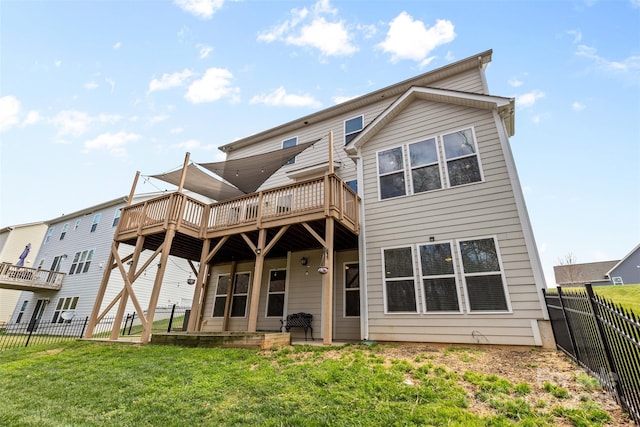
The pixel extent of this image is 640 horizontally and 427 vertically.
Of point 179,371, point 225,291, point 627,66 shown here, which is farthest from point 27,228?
point 627,66

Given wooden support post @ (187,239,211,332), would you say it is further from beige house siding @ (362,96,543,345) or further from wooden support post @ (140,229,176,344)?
beige house siding @ (362,96,543,345)

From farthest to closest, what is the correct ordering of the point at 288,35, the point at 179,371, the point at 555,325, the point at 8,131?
the point at 8,131
the point at 288,35
the point at 555,325
the point at 179,371

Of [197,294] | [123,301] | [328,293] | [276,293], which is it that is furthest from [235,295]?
[328,293]

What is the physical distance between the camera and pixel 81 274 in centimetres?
1880

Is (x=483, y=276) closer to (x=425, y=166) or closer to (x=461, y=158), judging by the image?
(x=461, y=158)

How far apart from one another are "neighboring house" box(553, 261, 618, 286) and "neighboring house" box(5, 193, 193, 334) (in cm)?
3744

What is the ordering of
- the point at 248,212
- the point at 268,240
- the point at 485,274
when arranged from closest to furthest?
the point at 485,274 < the point at 248,212 < the point at 268,240

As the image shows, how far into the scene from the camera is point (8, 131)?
18.3m

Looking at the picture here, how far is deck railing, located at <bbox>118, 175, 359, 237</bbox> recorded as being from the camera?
25.7 ft

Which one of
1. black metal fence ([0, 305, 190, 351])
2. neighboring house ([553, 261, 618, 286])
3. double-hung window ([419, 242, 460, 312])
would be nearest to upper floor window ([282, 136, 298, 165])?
double-hung window ([419, 242, 460, 312])

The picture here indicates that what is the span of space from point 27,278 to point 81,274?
122 inches

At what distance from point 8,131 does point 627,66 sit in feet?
104

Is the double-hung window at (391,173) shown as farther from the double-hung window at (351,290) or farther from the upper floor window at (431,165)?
the double-hung window at (351,290)

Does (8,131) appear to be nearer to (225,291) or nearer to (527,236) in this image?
(225,291)
